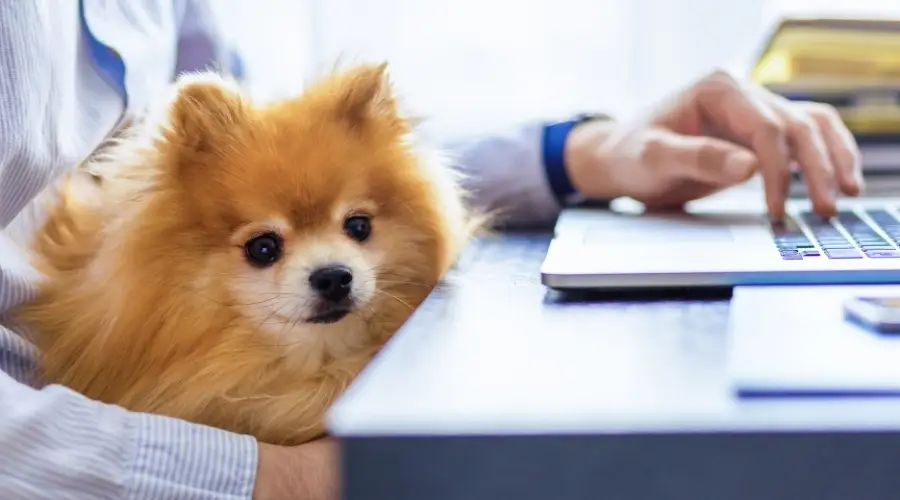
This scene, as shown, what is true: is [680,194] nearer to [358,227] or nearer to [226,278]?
[358,227]

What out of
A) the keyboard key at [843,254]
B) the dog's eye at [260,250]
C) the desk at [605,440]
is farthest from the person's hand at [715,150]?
the desk at [605,440]

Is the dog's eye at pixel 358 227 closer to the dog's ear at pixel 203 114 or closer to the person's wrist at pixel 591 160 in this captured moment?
the dog's ear at pixel 203 114

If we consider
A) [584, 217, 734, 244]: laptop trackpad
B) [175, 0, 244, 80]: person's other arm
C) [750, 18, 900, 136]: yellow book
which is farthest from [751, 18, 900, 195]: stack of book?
[175, 0, 244, 80]: person's other arm

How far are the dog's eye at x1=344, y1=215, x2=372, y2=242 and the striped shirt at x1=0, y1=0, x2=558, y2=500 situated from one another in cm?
23

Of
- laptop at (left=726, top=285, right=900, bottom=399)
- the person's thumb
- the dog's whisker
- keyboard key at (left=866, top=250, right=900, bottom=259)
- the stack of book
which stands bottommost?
the stack of book

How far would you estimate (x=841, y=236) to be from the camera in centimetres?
72

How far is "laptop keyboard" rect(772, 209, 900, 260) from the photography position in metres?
0.63

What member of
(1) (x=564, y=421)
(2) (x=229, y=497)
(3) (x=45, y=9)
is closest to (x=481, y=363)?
(1) (x=564, y=421)

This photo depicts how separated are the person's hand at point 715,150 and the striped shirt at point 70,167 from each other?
450mm

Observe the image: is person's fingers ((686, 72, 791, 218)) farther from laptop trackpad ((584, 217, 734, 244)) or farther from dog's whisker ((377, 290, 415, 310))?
dog's whisker ((377, 290, 415, 310))

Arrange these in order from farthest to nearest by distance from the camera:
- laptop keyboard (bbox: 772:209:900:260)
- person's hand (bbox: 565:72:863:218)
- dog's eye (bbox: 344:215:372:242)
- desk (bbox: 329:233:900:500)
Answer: person's hand (bbox: 565:72:863:218)
dog's eye (bbox: 344:215:372:242)
laptop keyboard (bbox: 772:209:900:260)
desk (bbox: 329:233:900:500)

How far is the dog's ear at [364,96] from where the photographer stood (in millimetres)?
774

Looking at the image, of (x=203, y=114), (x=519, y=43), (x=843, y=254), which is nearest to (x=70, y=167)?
(x=203, y=114)

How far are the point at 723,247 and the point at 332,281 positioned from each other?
298 millimetres
